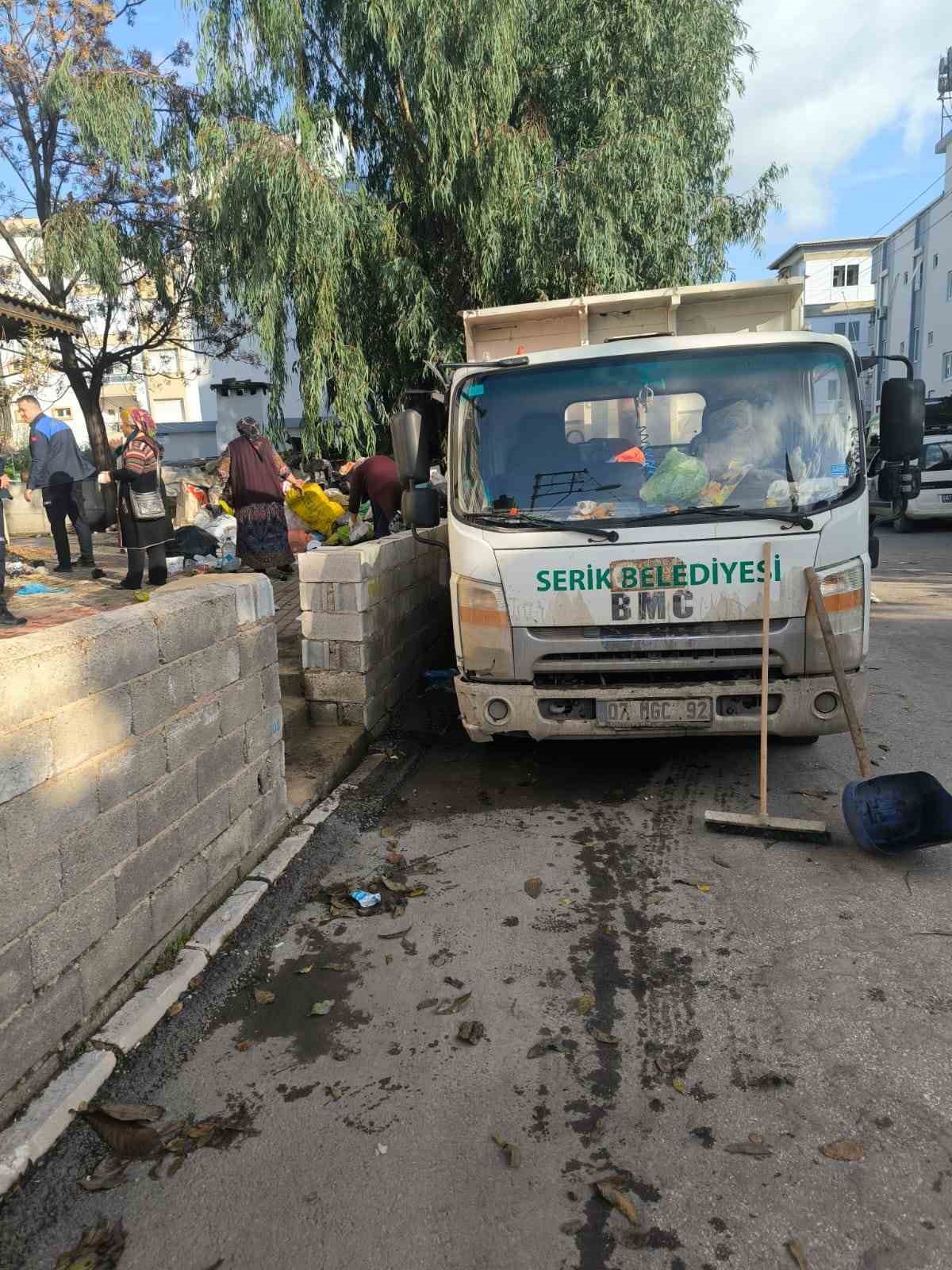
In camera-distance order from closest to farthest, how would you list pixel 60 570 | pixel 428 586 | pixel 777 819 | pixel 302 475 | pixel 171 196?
pixel 777 819
pixel 428 586
pixel 60 570
pixel 302 475
pixel 171 196

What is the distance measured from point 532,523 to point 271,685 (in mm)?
1549

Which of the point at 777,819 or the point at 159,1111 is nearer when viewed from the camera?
the point at 159,1111

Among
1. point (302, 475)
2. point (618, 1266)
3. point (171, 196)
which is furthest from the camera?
point (171, 196)

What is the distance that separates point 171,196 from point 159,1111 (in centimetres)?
1700

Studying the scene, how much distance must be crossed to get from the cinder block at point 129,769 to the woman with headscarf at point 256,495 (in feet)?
20.0

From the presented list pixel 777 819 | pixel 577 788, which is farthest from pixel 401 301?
pixel 777 819

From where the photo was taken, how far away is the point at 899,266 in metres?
43.1

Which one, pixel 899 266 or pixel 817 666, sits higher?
pixel 899 266

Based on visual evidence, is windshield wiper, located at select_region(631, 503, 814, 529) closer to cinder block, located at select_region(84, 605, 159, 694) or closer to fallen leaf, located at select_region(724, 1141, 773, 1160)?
cinder block, located at select_region(84, 605, 159, 694)

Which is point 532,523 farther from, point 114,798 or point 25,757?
point 25,757

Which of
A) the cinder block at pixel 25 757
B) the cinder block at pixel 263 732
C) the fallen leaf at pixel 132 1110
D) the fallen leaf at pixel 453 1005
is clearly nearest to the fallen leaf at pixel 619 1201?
the fallen leaf at pixel 453 1005

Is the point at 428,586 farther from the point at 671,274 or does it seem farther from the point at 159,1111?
the point at 671,274

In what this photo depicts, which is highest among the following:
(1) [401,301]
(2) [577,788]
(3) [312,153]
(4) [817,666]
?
(3) [312,153]

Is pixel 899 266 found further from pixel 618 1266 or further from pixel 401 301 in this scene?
pixel 618 1266
